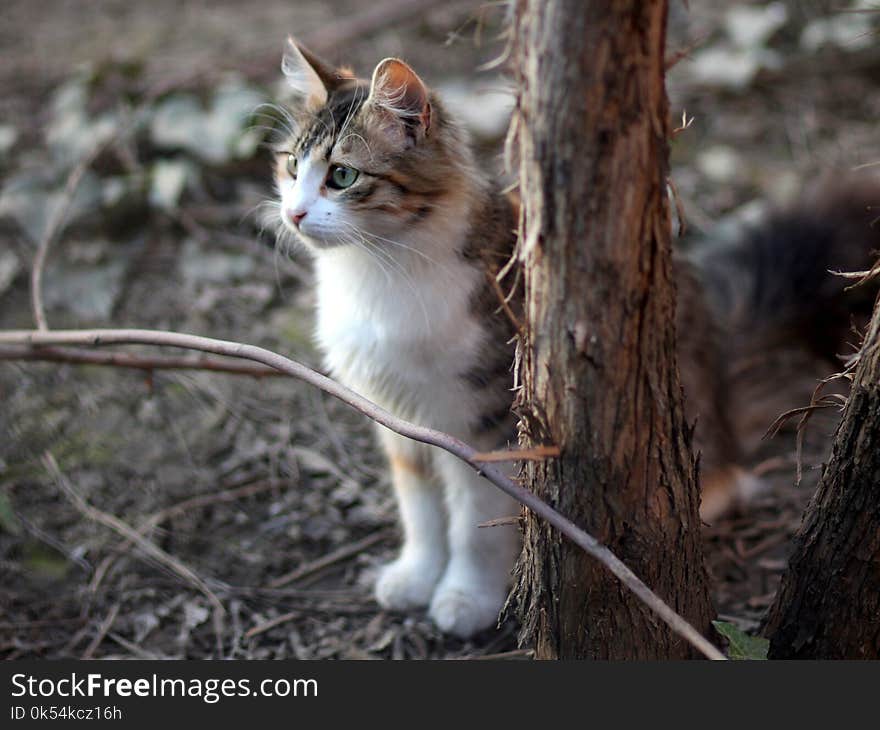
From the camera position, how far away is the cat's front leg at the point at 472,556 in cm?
238

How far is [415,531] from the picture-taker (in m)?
2.67

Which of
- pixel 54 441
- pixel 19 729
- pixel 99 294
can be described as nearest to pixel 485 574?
pixel 19 729

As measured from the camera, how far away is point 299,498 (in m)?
2.96

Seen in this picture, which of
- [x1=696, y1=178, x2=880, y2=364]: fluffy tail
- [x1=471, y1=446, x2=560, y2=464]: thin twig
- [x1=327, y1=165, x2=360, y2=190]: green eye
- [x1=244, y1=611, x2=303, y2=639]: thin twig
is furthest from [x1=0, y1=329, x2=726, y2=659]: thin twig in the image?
[x1=696, y1=178, x2=880, y2=364]: fluffy tail

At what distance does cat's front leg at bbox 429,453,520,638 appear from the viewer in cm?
238

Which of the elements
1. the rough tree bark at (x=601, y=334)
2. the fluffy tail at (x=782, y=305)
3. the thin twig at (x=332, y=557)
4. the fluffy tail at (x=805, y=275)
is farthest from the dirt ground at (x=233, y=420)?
the fluffy tail at (x=805, y=275)

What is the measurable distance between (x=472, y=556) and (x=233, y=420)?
1108mm

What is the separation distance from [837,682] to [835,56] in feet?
12.7

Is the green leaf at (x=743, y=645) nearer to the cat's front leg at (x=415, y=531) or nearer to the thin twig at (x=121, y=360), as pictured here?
the cat's front leg at (x=415, y=531)

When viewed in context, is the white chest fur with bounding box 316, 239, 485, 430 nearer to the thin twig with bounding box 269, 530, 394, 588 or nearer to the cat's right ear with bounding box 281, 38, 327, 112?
the cat's right ear with bounding box 281, 38, 327, 112

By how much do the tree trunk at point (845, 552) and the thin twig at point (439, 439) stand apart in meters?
0.24

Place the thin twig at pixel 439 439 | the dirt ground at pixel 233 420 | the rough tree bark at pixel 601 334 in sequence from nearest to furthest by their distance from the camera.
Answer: the rough tree bark at pixel 601 334
the thin twig at pixel 439 439
the dirt ground at pixel 233 420

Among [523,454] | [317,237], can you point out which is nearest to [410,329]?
[317,237]

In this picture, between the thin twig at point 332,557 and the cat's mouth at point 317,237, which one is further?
the thin twig at point 332,557
